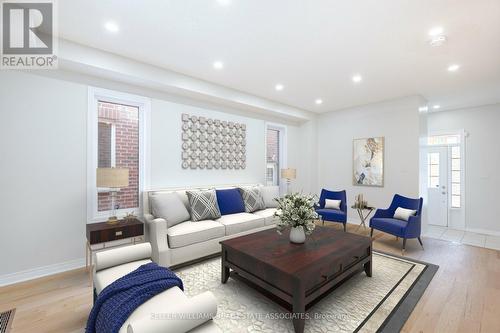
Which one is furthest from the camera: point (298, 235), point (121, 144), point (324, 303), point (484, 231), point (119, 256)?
point (484, 231)

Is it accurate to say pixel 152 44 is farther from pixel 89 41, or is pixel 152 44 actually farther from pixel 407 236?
pixel 407 236

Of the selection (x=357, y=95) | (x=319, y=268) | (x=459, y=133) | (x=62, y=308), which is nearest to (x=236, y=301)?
(x=319, y=268)

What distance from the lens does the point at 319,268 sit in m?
2.10

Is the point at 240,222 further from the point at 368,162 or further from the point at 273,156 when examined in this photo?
the point at 368,162

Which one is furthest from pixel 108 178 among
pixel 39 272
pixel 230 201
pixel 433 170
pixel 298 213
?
pixel 433 170

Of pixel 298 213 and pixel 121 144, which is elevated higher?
pixel 121 144

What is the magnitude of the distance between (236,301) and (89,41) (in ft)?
11.0

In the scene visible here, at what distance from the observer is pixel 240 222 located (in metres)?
3.65

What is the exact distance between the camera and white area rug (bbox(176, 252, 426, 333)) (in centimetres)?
198

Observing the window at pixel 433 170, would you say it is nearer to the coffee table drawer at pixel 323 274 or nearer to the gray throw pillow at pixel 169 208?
the coffee table drawer at pixel 323 274

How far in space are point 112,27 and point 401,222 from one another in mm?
4871

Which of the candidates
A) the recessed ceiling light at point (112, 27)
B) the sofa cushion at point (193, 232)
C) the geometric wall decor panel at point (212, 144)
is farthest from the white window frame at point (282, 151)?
the recessed ceiling light at point (112, 27)

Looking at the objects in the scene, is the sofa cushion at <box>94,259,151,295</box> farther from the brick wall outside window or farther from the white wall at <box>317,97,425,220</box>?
the white wall at <box>317,97,425,220</box>

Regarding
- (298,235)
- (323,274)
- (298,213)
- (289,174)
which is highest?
(289,174)
